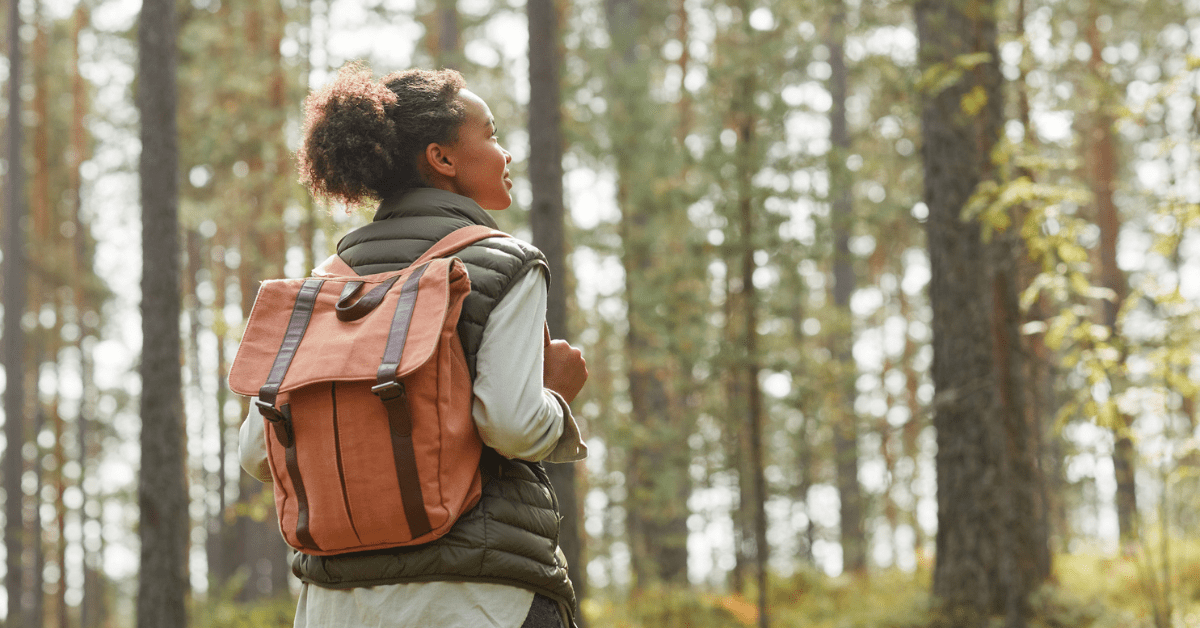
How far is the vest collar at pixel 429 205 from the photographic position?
2014 millimetres

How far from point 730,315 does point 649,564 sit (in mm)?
4547

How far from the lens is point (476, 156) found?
2100 mm

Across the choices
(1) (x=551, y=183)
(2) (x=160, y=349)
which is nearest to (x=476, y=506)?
(1) (x=551, y=183)

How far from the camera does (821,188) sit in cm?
938

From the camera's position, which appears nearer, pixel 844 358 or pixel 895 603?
pixel 895 603

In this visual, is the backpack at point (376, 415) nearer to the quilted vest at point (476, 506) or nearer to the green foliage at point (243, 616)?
the quilted vest at point (476, 506)

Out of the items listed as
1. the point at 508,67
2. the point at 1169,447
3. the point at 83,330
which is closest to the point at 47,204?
the point at 83,330

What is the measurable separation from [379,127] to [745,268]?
7.16 metres

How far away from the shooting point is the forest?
5309 mm

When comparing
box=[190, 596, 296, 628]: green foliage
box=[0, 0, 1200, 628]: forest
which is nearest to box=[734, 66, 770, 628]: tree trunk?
box=[0, 0, 1200, 628]: forest

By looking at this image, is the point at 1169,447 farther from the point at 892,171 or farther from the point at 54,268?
the point at 54,268

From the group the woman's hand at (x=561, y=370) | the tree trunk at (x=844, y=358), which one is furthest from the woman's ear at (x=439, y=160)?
the tree trunk at (x=844, y=358)

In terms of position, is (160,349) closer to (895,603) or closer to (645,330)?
(895,603)

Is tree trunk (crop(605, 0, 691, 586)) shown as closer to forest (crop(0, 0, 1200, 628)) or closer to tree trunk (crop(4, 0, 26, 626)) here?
forest (crop(0, 0, 1200, 628))
